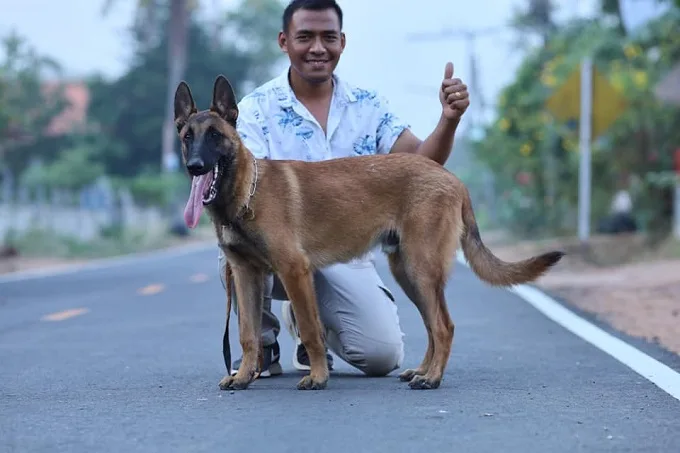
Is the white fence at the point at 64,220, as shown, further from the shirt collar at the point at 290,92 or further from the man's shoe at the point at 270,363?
the man's shoe at the point at 270,363

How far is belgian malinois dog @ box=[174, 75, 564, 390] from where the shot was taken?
6.78 metres

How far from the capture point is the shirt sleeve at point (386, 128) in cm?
824

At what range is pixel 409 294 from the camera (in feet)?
24.6

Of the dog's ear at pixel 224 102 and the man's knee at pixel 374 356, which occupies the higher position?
the dog's ear at pixel 224 102

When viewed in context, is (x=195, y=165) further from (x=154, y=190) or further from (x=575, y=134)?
(x=154, y=190)

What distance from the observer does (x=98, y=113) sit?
56312mm

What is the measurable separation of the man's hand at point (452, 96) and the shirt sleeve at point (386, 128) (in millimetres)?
844

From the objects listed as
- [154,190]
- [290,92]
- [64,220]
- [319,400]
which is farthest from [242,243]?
[154,190]

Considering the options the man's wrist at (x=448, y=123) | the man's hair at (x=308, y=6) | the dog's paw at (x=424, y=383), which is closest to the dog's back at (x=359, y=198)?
the man's wrist at (x=448, y=123)

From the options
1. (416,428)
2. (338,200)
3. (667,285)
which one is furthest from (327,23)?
(667,285)

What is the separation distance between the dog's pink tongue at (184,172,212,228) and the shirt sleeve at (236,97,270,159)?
45.8 inches

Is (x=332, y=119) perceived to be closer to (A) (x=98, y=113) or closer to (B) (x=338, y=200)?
(B) (x=338, y=200)

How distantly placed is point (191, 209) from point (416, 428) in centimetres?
183

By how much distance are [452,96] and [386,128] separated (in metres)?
1.04
